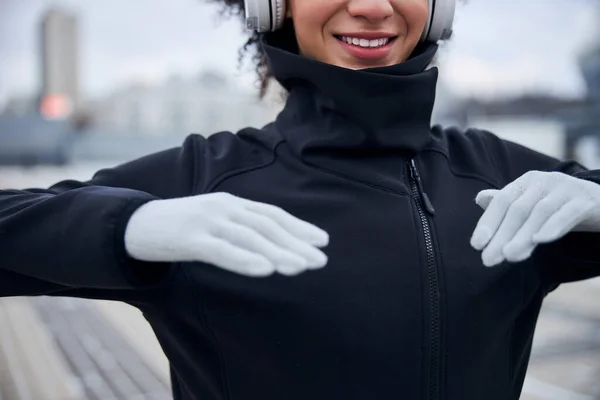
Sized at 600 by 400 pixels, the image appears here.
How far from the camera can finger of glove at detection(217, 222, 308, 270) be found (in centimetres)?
66

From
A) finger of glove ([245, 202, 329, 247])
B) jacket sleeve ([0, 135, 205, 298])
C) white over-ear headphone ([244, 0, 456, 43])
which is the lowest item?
jacket sleeve ([0, 135, 205, 298])

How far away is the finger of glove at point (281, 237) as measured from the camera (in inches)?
26.2

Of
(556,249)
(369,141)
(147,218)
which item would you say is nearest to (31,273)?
(147,218)

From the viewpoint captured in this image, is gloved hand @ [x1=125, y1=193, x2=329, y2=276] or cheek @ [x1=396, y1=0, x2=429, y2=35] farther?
cheek @ [x1=396, y1=0, x2=429, y2=35]

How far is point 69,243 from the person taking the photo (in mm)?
714

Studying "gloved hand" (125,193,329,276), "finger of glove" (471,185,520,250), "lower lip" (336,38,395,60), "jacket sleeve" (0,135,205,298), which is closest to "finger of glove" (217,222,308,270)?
"gloved hand" (125,193,329,276)

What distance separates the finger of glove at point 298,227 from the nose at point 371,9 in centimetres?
38

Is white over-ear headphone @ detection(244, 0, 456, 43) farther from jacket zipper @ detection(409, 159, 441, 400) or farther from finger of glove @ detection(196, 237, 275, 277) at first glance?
finger of glove @ detection(196, 237, 275, 277)

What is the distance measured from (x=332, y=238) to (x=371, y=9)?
1.19 feet

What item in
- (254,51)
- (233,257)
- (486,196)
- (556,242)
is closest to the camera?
(233,257)

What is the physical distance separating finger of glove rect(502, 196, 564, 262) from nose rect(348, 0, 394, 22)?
1.23ft

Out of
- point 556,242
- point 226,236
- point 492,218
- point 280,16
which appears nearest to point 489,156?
point 556,242

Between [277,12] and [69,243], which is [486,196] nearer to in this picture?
[277,12]

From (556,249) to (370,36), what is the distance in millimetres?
454
